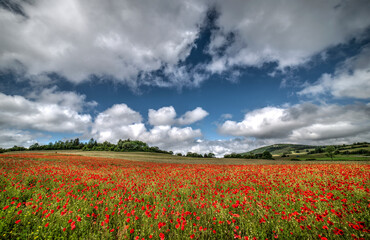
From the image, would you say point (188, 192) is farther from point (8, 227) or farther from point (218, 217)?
point (8, 227)

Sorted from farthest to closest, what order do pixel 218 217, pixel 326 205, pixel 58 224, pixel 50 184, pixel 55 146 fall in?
pixel 55 146 < pixel 50 184 < pixel 326 205 < pixel 218 217 < pixel 58 224

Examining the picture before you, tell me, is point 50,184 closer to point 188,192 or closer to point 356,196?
point 188,192

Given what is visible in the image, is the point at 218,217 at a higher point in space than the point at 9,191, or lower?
lower

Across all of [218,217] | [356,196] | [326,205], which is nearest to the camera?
[218,217]

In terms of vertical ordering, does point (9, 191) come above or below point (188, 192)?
above

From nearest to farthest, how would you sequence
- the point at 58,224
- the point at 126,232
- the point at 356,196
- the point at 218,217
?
the point at 126,232 < the point at 58,224 < the point at 218,217 < the point at 356,196

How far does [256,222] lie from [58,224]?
5518mm

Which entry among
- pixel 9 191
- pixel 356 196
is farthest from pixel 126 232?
pixel 356 196

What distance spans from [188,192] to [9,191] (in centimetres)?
781

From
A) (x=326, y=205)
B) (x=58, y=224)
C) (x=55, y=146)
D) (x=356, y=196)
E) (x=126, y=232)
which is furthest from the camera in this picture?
(x=55, y=146)

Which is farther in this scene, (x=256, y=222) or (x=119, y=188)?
(x=119, y=188)

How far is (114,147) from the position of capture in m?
102

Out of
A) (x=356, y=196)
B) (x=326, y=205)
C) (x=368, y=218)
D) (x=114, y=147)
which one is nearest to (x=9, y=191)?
(x=326, y=205)

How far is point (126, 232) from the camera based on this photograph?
3.70 metres
